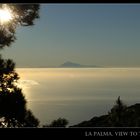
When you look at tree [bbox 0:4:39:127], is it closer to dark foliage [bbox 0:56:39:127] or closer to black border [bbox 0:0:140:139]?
dark foliage [bbox 0:56:39:127]

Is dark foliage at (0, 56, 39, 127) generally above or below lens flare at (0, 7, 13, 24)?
below

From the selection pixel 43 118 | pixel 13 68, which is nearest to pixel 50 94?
pixel 43 118

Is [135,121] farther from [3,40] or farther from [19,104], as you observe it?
[3,40]

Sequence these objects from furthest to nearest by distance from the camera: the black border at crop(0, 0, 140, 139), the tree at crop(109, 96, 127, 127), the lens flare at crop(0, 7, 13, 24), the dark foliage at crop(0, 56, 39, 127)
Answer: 1. the dark foliage at crop(0, 56, 39, 127)
2. the lens flare at crop(0, 7, 13, 24)
3. the tree at crop(109, 96, 127, 127)
4. the black border at crop(0, 0, 140, 139)

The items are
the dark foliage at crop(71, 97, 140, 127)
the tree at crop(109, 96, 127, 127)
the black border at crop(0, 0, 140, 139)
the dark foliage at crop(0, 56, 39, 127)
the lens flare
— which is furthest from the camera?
the dark foliage at crop(0, 56, 39, 127)

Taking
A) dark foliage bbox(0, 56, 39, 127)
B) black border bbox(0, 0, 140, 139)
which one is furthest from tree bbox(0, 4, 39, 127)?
black border bbox(0, 0, 140, 139)

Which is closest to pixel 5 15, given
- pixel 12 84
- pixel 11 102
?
pixel 12 84

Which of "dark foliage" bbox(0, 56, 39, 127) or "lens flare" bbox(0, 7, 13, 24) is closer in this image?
"lens flare" bbox(0, 7, 13, 24)

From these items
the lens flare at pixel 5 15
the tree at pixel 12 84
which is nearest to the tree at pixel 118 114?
the tree at pixel 12 84
